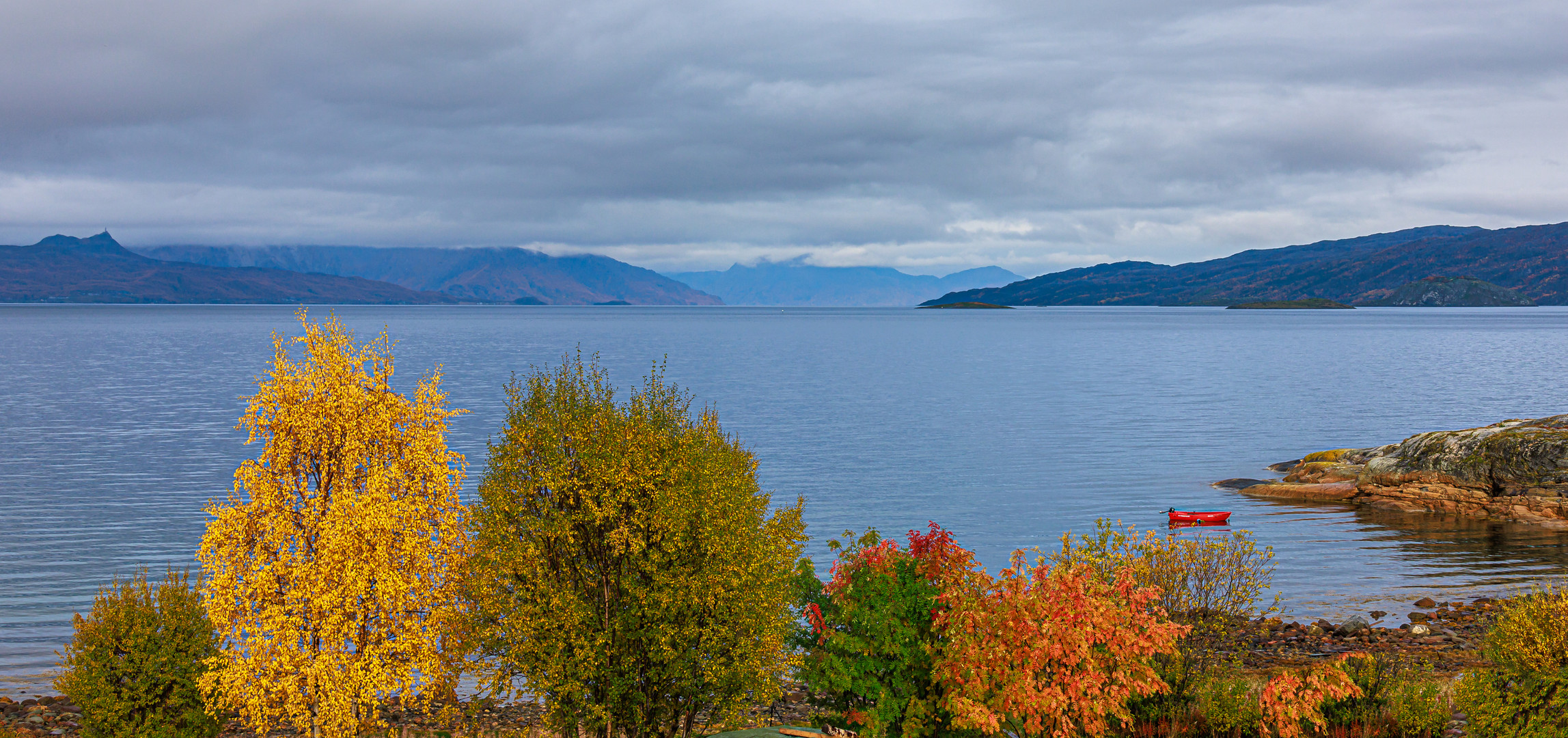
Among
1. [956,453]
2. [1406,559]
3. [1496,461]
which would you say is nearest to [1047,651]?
[1406,559]

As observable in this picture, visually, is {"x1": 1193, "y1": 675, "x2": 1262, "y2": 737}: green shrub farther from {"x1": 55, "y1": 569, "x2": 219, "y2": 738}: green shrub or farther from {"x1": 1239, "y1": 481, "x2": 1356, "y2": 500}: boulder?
{"x1": 1239, "y1": 481, "x2": 1356, "y2": 500}: boulder

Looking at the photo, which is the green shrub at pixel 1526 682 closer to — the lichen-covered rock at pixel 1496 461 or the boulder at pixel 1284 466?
the lichen-covered rock at pixel 1496 461

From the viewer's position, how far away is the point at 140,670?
2383 cm

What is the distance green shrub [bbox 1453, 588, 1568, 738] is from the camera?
19203 millimetres

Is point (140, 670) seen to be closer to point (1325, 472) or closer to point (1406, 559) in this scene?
point (1406, 559)

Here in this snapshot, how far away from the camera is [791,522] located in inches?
1075

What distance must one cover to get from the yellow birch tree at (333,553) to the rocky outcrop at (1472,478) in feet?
193

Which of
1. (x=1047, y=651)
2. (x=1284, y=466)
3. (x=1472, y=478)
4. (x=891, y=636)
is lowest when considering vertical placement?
(x=1284, y=466)

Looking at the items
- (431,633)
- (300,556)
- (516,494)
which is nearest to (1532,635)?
(516,494)

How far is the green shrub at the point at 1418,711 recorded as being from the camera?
69.8 feet

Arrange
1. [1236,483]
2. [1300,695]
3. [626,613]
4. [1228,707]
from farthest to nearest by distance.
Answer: [1236,483], [626,613], [1228,707], [1300,695]

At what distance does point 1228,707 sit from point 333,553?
65.0 feet

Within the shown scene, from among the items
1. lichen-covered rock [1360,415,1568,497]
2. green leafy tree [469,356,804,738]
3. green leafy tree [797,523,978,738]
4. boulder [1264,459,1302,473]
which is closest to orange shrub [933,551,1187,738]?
green leafy tree [797,523,978,738]

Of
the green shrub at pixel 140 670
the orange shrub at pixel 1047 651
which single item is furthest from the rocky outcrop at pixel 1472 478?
the green shrub at pixel 140 670
